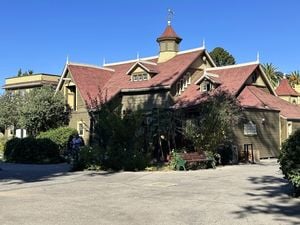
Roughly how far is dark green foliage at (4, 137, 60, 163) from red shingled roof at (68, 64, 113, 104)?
9390mm

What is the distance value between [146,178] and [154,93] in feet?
59.7

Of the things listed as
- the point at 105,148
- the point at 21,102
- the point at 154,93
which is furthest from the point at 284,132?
the point at 21,102

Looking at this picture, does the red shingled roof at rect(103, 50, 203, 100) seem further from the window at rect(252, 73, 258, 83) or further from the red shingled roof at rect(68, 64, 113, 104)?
the window at rect(252, 73, 258, 83)

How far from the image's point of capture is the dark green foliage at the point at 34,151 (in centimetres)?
2983

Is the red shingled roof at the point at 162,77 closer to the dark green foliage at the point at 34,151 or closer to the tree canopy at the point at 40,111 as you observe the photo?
the tree canopy at the point at 40,111

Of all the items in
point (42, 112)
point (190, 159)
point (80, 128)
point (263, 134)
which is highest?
point (42, 112)

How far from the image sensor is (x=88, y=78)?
4191 centimetres

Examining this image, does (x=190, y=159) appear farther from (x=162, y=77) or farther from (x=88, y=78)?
(x=88, y=78)

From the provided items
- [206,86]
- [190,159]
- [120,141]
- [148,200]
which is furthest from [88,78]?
[148,200]

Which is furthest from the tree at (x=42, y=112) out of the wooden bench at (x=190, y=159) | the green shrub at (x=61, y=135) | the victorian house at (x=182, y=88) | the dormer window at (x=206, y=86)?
the wooden bench at (x=190, y=159)

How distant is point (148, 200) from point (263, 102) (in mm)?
23135

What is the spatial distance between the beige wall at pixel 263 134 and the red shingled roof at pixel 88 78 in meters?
13.2

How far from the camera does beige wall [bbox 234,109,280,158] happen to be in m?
32.0

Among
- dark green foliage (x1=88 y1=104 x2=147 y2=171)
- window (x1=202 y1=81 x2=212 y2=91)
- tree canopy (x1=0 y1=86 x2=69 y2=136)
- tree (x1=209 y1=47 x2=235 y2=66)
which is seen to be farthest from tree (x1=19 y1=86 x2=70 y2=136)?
tree (x1=209 y1=47 x2=235 y2=66)
